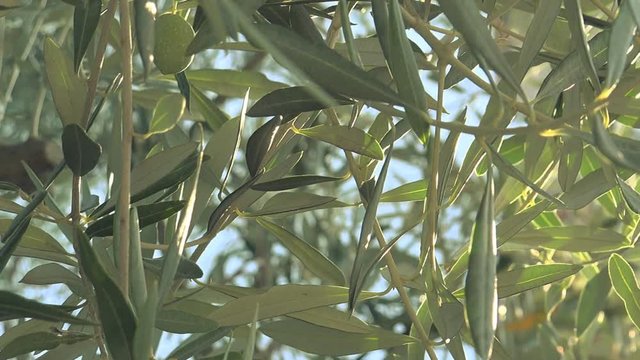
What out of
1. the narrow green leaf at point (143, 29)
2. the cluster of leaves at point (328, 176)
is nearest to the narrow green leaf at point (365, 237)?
the cluster of leaves at point (328, 176)

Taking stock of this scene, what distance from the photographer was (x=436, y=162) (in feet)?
1.45

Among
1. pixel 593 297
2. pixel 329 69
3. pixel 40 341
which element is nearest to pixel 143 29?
pixel 329 69

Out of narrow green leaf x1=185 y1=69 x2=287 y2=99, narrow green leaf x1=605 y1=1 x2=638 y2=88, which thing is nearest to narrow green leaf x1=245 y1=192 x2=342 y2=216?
narrow green leaf x1=185 y1=69 x2=287 y2=99

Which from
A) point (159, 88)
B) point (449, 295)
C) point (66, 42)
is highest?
point (66, 42)

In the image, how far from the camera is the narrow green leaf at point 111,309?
14.4 inches

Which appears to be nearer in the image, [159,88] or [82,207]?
[82,207]

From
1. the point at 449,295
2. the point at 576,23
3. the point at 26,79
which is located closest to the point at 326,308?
the point at 449,295

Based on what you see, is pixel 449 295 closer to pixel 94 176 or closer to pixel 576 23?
pixel 576 23

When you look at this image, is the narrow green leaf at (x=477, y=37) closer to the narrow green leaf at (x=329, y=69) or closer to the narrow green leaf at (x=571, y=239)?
the narrow green leaf at (x=329, y=69)

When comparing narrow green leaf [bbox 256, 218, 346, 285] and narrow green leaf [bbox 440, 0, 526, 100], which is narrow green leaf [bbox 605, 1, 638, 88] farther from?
narrow green leaf [bbox 256, 218, 346, 285]

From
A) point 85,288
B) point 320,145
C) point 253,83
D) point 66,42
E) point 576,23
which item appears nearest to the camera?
point 576,23

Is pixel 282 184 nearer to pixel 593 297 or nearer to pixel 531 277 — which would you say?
pixel 531 277

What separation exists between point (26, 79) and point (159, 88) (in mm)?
404

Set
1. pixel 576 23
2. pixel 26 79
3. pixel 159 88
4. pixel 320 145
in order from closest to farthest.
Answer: pixel 576 23, pixel 159 88, pixel 26 79, pixel 320 145
